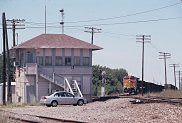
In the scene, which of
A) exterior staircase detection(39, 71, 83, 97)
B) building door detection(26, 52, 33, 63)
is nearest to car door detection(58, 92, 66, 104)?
exterior staircase detection(39, 71, 83, 97)

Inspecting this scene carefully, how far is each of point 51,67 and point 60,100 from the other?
13202 millimetres

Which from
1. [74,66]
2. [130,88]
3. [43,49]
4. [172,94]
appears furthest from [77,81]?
[130,88]

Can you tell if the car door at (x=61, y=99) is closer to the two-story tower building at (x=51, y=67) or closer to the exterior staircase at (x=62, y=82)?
the exterior staircase at (x=62, y=82)

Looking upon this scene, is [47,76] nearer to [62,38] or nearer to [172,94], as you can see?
[62,38]

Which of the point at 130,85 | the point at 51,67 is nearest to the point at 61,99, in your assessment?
the point at 51,67

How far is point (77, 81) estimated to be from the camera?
2359 inches

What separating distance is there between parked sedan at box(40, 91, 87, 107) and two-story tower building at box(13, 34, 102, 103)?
9.54 metres

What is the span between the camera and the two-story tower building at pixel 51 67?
5844cm

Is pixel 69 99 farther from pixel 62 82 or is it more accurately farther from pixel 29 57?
pixel 29 57

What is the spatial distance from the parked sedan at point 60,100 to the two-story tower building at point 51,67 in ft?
31.3

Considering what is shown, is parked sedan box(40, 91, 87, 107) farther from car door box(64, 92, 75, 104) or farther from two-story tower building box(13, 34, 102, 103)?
two-story tower building box(13, 34, 102, 103)

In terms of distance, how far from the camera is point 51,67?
195 feet

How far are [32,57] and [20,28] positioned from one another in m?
13.2

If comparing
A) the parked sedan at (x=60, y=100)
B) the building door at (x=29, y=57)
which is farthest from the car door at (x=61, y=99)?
the building door at (x=29, y=57)
